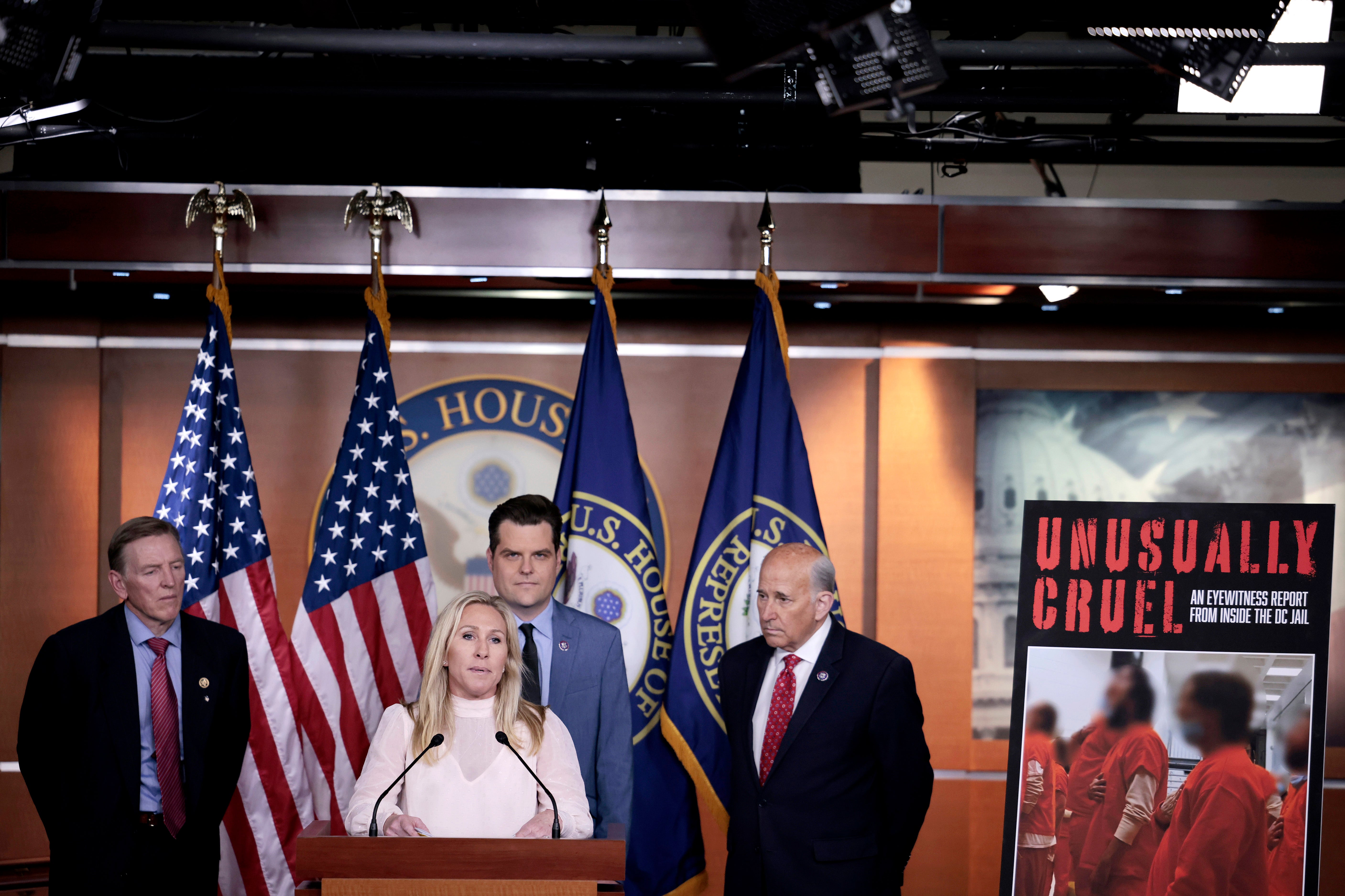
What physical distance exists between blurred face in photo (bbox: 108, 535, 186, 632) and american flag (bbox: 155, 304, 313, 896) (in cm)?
43

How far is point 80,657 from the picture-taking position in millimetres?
3250

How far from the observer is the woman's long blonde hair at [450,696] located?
2.83m

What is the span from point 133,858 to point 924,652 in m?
2.94

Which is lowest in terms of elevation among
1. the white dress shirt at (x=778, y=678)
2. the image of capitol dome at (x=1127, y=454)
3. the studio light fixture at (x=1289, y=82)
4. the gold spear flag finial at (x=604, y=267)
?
the white dress shirt at (x=778, y=678)

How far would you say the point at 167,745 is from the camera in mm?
3256

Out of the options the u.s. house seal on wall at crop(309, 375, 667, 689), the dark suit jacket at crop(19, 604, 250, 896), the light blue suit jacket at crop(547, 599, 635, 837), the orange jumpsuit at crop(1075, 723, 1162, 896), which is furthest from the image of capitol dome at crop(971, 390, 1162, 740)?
the dark suit jacket at crop(19, 604, 250, 896)

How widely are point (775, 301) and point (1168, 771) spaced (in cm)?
198

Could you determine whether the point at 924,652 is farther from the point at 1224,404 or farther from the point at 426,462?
the point at 426,462

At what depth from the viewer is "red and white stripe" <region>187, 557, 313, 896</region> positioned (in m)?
3.79

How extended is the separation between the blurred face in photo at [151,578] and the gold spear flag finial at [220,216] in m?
1.01

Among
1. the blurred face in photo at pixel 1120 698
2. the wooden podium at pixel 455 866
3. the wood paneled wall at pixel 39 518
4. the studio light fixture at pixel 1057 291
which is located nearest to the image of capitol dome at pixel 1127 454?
the studio light fixture at pixel 1057 291

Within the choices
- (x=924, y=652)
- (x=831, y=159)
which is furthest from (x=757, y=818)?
(x=831, y=159)

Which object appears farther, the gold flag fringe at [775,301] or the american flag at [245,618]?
the gold flag fringe at [775,301]

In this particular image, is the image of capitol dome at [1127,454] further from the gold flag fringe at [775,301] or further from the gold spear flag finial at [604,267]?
the gold spear flag finial at [604,267]
